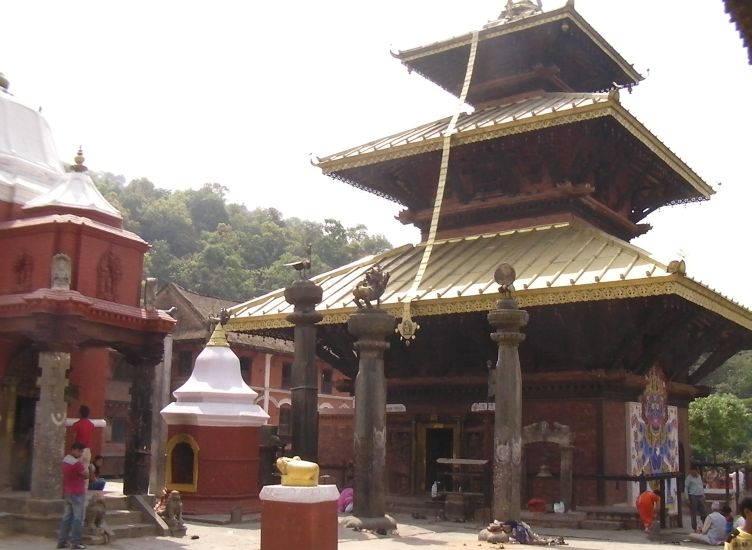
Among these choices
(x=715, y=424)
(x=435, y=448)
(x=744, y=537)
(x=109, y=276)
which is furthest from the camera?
(x=715, y=424)

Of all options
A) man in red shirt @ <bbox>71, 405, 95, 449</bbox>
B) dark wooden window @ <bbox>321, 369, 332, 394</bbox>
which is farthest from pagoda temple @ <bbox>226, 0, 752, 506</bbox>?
dark wooden window @ <bbox>321, 369, 332, 394</bbox>

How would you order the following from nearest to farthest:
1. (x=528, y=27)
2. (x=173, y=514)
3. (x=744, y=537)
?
(x=744, y=537) < (x=173, y=514) < (x=528, y=27)

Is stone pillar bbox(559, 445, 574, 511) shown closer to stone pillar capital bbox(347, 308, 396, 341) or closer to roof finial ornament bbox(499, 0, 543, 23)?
stone pillar capital bbox(347, 308, 396, 341)

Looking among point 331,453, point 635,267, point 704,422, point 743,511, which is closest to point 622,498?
point 635,267

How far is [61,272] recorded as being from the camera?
43.2 ft

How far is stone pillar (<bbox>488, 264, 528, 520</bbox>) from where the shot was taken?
14.4 metres

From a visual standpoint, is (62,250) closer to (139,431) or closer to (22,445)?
(139,431)

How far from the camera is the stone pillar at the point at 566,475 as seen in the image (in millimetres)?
17656

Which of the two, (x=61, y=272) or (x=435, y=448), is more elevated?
(x=61, y=272)

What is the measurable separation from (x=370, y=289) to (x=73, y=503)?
6.23 m

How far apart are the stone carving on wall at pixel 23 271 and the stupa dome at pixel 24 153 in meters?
1.39

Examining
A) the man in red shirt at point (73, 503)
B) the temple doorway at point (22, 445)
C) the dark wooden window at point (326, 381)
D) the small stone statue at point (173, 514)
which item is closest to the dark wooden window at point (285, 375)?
the dark wooden window at point (326, 381)

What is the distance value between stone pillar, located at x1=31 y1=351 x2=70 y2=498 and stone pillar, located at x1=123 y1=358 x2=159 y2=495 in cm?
196

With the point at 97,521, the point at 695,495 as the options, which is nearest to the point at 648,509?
the point at 695,495
